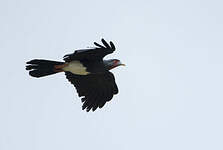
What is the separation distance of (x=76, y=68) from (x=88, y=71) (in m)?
0.33

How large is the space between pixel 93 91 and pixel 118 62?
1.22 m

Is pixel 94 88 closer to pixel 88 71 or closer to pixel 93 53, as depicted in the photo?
pixel 88 71

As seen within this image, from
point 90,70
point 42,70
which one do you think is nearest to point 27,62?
point 42,70

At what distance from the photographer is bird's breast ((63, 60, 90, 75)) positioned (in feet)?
53.3

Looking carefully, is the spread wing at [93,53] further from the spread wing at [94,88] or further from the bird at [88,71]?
the spread wing at [94,88]

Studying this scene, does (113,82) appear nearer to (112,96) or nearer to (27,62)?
(112,96)

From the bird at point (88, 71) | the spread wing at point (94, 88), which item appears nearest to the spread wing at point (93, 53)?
the bird at point (88, 71)

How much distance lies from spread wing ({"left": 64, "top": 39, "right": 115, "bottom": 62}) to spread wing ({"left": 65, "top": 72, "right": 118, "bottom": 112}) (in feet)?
3.78

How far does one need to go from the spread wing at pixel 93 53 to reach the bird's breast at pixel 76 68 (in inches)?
8.8

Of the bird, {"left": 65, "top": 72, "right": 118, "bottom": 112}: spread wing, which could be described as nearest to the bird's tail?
the bird

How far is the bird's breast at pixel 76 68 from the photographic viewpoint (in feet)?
53.3

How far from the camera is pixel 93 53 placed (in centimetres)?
1582

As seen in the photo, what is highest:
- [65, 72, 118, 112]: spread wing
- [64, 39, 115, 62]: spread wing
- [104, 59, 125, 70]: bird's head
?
[64, 39, 115, 62]: spread wing

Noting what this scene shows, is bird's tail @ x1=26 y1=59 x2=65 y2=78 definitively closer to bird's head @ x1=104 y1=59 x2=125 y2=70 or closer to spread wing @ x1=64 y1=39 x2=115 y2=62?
spread wing @ x1=64 y1=39 x2=115 y2=62
